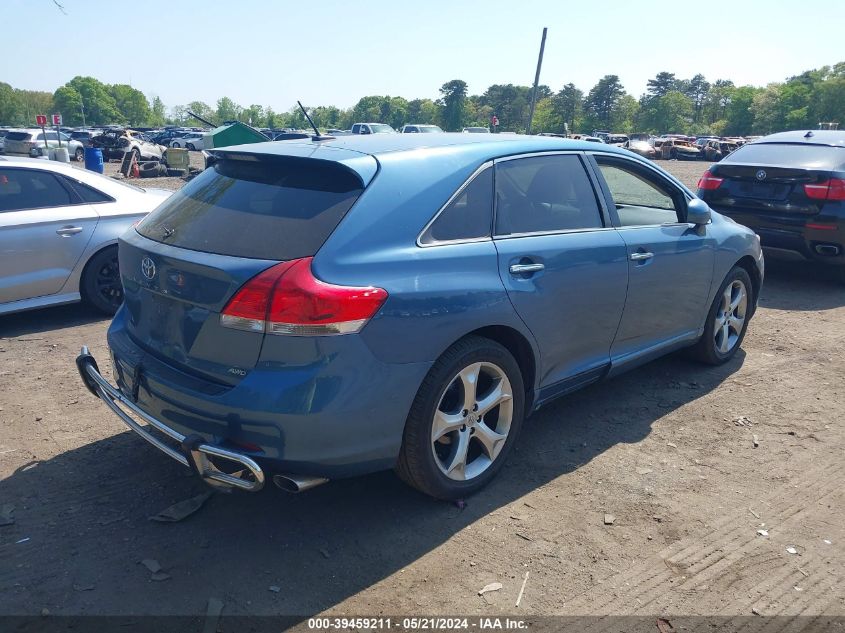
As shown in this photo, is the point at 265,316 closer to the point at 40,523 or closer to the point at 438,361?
the point at 438,361

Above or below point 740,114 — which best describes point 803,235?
above

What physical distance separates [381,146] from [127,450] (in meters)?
2.19

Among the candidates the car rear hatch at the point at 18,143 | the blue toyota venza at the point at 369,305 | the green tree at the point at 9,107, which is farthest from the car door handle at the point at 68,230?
the green tree at the point at 9,107

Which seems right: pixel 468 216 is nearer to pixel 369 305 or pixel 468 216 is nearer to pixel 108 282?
pixel 369 305

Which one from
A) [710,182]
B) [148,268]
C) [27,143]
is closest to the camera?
[148,268]

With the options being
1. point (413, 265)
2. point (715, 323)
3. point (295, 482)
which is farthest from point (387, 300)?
point (715, 323)

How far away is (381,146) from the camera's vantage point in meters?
3.44

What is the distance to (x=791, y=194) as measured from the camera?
7738mm

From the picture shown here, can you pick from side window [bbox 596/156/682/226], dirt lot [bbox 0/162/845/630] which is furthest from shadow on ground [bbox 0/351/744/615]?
side window [bbox 596/156/682/226]

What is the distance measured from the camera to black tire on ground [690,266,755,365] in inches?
202

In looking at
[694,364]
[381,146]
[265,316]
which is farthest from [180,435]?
[694,364]

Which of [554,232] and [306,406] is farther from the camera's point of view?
[554,232]

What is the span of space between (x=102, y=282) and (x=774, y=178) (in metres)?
7.14

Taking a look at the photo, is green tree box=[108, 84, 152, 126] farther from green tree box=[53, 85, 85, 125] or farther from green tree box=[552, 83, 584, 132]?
green tree box=[552, 83, 584, 132]
